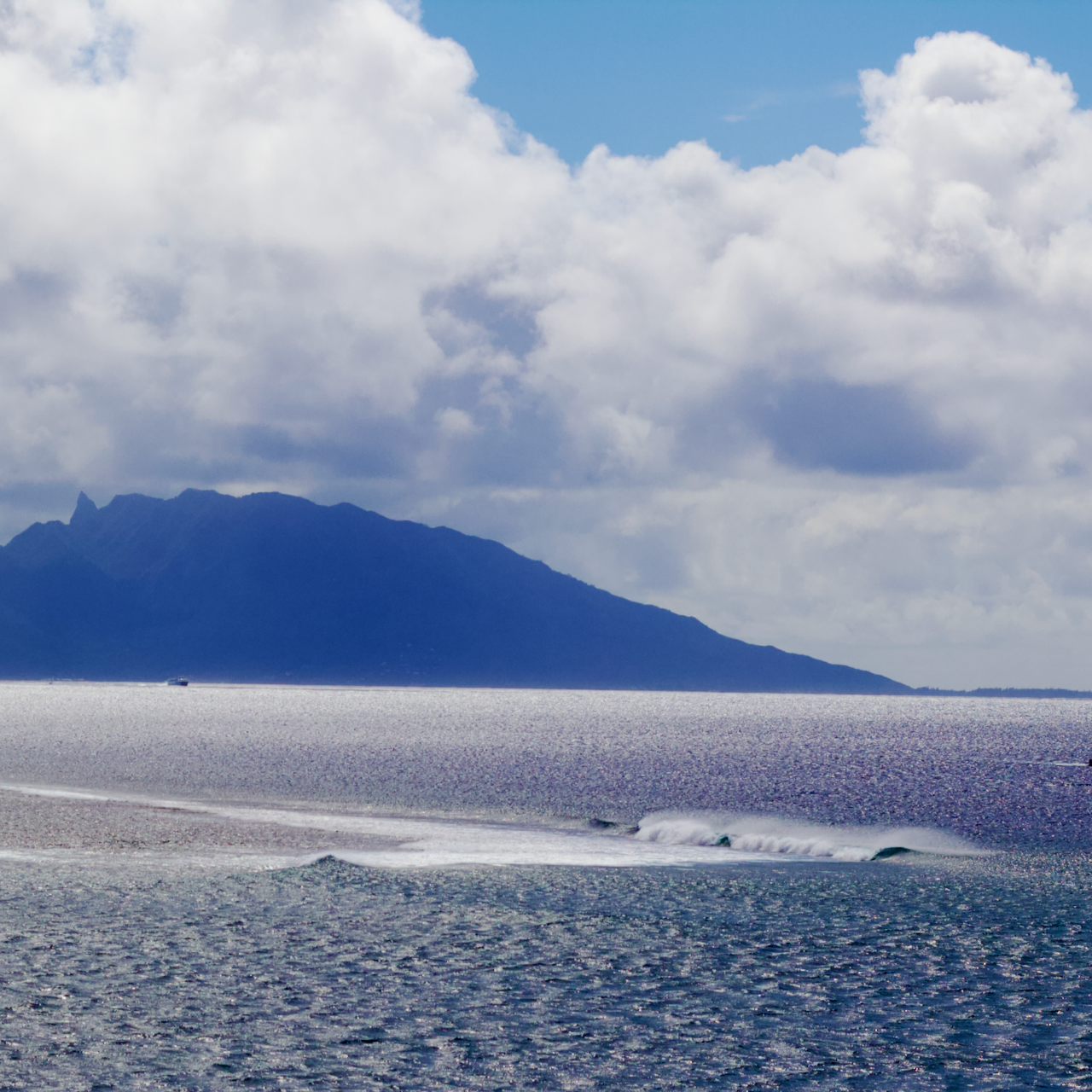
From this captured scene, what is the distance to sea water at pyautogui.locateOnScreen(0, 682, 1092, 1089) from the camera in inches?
584

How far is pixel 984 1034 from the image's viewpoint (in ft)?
53.6

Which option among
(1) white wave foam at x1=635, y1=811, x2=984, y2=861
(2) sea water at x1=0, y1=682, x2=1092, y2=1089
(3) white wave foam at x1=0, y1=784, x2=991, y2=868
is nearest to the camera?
(2) sea water at x1=0, y1=682, x2=1092, y2=1089

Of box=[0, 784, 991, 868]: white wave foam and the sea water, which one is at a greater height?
the sea water

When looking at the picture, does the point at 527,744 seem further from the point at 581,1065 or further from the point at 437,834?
the point at 581,1065

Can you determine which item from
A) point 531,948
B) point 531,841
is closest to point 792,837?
point 531,841

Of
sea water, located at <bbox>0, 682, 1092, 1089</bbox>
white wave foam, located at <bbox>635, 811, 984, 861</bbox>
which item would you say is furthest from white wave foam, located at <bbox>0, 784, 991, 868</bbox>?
sea water, located at <bbox>0, 682, 1092, 1089</bbox>

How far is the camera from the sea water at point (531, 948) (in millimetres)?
14836

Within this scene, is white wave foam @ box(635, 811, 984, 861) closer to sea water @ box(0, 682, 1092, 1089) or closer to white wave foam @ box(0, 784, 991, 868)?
white wave foam @ box(0, 784, 991, 868)

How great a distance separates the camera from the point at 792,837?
4569 cm

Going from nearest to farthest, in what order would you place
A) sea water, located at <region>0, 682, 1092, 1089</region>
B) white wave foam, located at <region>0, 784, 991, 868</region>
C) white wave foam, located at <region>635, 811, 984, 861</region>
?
sea water, located at <region>0, 682, 1092, 1089</region> → white wave foam, located at <region>0, 784, 991, 868</region> → white wave foam, located at <region>635, 811, 984, 861</region>

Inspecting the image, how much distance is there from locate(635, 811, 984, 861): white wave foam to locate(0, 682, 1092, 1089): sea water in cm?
27

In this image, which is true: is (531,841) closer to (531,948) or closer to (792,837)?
(792,837)

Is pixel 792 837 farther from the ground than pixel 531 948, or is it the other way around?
pixel 531 948

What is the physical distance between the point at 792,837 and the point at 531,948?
26.2 m
